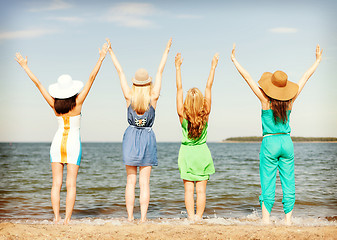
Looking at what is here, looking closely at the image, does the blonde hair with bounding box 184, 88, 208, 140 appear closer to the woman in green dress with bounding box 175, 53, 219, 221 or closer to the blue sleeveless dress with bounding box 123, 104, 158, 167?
the woman in green dress with bounding box 175, 53, 219, 221

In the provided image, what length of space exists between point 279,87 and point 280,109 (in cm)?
34

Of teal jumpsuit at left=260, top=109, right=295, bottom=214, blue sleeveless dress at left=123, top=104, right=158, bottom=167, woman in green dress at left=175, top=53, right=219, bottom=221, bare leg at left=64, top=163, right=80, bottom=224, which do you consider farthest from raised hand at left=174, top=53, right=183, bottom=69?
bare leg at left=64, top=163, right=80, bottom=224

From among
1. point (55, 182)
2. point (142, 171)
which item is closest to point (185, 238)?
point (142, 171)

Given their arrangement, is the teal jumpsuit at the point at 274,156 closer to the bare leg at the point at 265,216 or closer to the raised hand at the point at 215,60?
the bare leg at the point at 265,216

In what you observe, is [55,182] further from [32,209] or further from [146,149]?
[32,209]

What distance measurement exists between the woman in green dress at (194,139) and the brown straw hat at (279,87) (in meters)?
0.80

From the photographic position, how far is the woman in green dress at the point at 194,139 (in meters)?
5.34

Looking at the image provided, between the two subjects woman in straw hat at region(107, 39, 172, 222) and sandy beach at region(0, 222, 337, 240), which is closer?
sandy beach at region(0, 222, 337, 240)

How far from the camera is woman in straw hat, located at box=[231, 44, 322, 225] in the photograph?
5.33 meters

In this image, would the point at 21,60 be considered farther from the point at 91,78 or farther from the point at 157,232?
the point at 157,232

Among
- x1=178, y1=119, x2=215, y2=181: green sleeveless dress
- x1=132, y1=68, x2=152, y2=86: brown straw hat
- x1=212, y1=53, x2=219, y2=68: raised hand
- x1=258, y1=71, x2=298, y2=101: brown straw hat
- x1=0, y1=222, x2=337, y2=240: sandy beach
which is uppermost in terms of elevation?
x1=212, y1=53, x2=219, y2=68: raised hand

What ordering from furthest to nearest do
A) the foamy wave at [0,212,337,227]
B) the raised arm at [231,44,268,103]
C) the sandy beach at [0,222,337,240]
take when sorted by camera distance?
the foamy wave at [0,212,337,227]
the raised arm at [231,44,268,103]
the sandy beach at [0,222,337,240]

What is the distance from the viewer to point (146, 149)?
539cm

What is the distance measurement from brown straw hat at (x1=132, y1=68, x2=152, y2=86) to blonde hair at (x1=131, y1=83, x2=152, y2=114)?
61 millimetres
